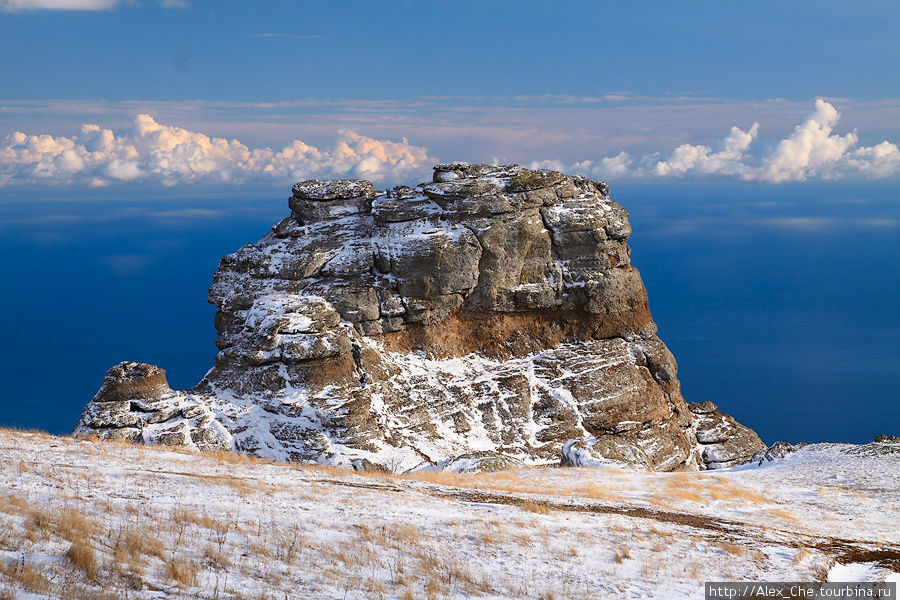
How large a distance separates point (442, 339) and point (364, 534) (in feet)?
106

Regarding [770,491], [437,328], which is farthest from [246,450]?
[770,491]

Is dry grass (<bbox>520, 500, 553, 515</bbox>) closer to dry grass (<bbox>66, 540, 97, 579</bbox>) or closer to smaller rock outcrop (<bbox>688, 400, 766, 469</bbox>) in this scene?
dry grass (<bbox>66, 540, 97, 579</bbox>)

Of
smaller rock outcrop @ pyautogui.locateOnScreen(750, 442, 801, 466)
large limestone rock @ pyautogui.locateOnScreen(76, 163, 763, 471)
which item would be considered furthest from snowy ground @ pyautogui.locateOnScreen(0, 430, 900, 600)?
large limestone rock @ pyautogui.locateOnScreen(76, 163, 763, 471)

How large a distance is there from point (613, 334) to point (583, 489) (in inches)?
983

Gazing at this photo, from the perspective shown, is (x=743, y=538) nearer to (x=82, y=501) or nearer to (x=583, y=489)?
(x=583, y=489)

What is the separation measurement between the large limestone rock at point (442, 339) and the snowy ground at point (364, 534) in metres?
14.6

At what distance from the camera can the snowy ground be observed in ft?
33.9

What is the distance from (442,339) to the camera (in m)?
46.1

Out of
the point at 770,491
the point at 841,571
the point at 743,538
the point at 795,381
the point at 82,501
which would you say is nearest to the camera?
the point at 82,501

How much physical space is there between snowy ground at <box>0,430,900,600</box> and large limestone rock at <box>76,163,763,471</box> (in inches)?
574

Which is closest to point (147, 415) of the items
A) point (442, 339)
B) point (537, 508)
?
point (442, 339)

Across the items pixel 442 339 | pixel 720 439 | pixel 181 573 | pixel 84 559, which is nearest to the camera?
pixel 84 559

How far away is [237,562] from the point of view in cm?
1116

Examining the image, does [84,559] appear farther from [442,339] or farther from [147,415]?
[442,339]
